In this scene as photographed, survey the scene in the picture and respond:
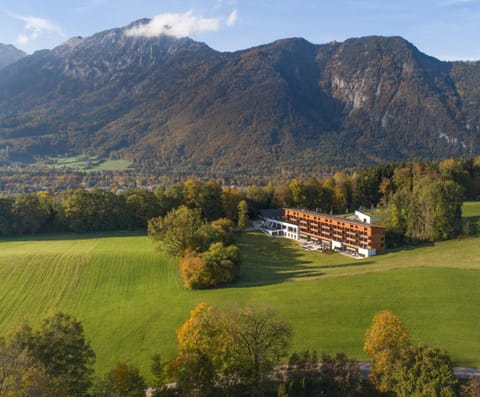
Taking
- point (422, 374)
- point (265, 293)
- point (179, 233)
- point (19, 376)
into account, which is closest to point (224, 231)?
point (179, 233)

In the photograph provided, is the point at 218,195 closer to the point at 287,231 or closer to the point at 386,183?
the point at 287,231

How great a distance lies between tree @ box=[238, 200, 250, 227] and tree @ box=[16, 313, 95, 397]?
5866 centimetres

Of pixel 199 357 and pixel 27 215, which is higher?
pixel 27 215

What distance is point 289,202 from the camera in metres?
94.9

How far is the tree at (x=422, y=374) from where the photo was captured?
21750 mm

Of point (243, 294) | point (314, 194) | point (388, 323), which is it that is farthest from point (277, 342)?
point (314, 194)

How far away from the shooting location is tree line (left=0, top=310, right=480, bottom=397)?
2264 cm

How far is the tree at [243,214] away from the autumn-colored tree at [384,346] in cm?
5616

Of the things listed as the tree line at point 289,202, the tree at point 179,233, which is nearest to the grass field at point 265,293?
the tree at point 179,233

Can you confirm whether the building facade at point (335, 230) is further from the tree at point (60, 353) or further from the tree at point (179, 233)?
the tree at point (60, 353)

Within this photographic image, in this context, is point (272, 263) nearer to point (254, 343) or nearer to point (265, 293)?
point (265, 293)

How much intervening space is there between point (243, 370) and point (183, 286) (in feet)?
76.6

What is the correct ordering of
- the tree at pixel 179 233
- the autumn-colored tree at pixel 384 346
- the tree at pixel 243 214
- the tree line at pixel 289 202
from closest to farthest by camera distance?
the autumn-colored tree at pixel 384 346
the tree at pixel 179 233
the tree line at pixel 289 202
the tree at pixel 243 214

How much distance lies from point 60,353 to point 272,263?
1512 inches
